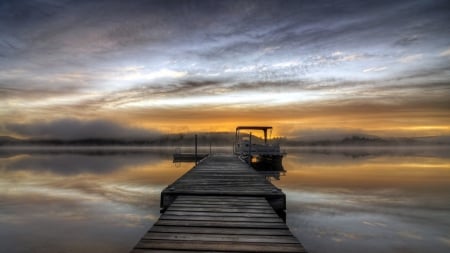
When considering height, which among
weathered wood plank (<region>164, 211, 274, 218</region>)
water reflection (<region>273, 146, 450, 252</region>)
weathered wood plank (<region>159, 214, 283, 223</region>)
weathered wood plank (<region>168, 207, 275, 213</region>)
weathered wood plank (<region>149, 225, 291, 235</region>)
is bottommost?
water reflection (<region>273, 146, 450, 252</region>)

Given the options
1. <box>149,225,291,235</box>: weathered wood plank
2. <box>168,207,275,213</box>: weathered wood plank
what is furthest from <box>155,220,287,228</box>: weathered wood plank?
<box>168,207,275,213</box>: weathered wood plank

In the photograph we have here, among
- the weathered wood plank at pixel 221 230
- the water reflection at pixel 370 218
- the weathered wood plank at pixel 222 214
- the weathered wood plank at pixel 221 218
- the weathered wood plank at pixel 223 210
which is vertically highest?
the weathered wood plank at pixel 221 230

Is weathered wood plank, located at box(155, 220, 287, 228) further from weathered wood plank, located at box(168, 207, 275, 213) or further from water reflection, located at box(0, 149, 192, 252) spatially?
water reflection, located at box(0, 149, 192, 252)

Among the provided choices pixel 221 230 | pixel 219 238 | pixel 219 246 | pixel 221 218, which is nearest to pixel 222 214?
pixel 221 218

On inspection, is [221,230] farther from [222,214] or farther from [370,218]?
[370,218]

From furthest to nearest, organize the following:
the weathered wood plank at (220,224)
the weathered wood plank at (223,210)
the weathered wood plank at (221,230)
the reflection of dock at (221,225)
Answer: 1. the weathered wood plank at (223,210)
2. the weathered wood plank at (220,224)
3. the weathered wood plank at (221,230)
4. the reflection of dock at (221,225)

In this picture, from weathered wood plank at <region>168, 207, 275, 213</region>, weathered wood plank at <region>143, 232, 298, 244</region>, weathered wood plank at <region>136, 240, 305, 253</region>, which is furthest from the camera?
weathered wood plank at <region>168, 207, 275, 213</region>

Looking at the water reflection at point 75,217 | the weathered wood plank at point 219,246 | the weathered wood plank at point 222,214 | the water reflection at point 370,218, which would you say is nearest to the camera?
the weathered wood plank at point 219,246

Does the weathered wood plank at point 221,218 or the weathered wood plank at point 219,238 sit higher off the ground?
the weathered wood plank at point 219,238

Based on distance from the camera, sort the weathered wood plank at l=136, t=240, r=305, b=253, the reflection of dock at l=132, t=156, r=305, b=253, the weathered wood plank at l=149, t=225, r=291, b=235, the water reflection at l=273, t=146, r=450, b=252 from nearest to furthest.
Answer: the weathered wood plank at l=136, t=240, r=305, b=253
the reflection of dock at l=132, t=156, r=305, b=253
the weathered wood plank at l=149, t=225, r=291, b=235
the water reflection at l=273, t=146, r=450, b=252

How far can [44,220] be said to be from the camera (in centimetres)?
1301

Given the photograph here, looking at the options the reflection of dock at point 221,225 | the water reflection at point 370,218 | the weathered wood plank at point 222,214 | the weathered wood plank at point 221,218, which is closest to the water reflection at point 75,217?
the reflection of dock at point 221,225

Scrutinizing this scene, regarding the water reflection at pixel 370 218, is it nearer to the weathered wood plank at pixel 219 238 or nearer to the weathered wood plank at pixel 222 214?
the weathered wood plank at pixel 222 214

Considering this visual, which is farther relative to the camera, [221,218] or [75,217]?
[75,217]
